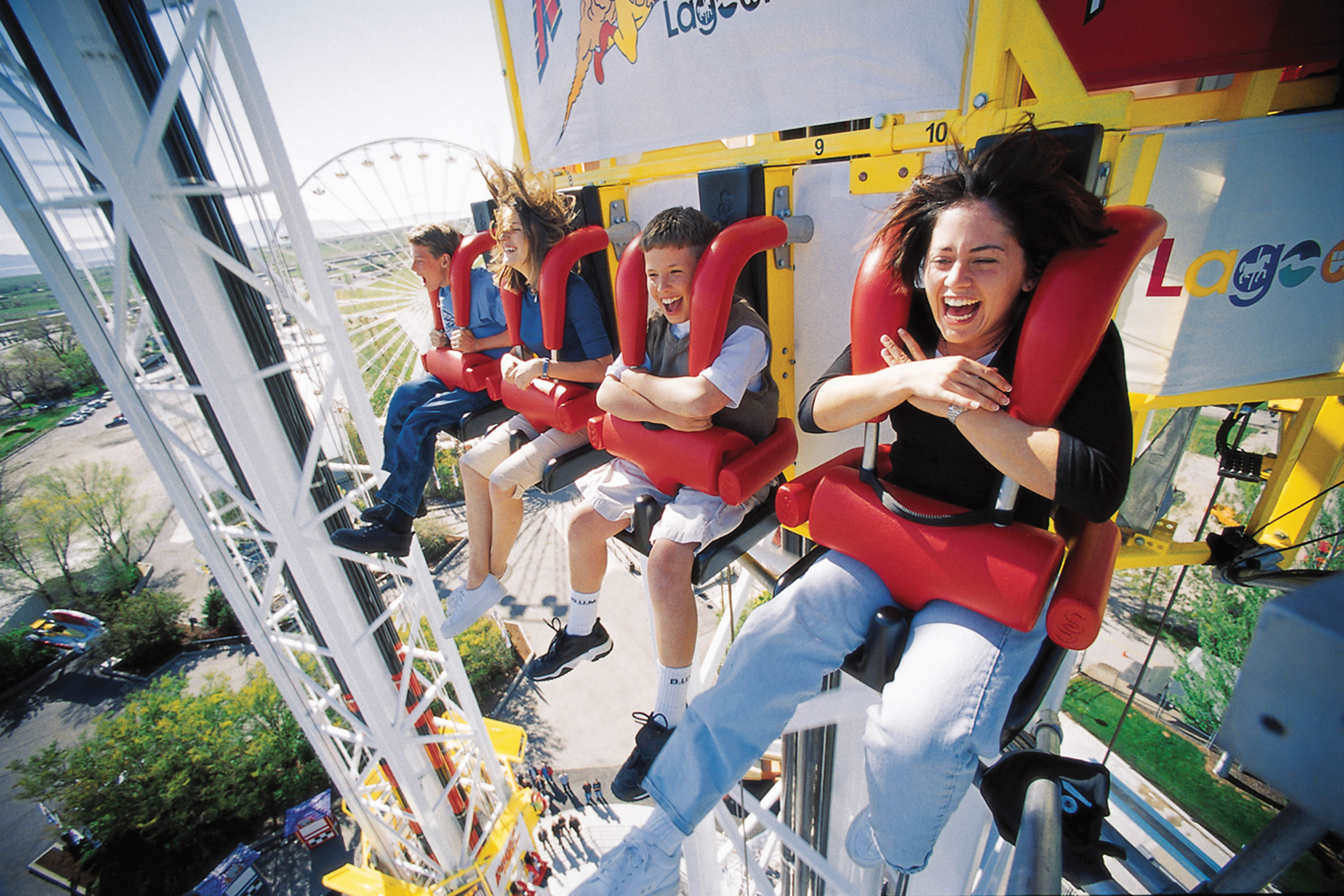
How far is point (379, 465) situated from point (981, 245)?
9.37 feet

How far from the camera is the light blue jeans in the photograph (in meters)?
1.22

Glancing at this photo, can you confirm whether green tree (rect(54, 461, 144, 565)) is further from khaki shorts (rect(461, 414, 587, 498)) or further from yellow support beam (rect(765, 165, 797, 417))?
yellow support beam (rect(765, 165, 797, 417))

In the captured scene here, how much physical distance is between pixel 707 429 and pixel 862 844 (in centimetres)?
191

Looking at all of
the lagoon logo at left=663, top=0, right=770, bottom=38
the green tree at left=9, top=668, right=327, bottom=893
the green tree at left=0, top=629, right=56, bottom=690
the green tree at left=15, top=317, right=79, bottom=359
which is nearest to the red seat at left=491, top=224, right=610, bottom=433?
the lagoon logo at left=663, top=0, right=770, bottom=38

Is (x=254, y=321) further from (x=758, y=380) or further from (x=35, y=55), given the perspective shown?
(x=758, y=380)

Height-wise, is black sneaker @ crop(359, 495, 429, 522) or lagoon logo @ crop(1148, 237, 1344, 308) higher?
lagoon logo @ crop(1148, 237, 1344, 308)

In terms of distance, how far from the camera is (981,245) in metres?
Result: 1.22

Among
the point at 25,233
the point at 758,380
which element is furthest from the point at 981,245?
the point at 25,233

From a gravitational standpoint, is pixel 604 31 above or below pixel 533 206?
above

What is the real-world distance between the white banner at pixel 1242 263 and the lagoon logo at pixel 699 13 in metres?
1.34

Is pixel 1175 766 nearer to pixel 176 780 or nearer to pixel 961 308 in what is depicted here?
pixel 961 308

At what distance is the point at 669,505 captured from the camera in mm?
1953

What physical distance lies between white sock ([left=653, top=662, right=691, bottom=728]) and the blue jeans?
1.61 metres

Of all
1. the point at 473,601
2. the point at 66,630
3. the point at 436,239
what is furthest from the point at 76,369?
the point at 473,601
